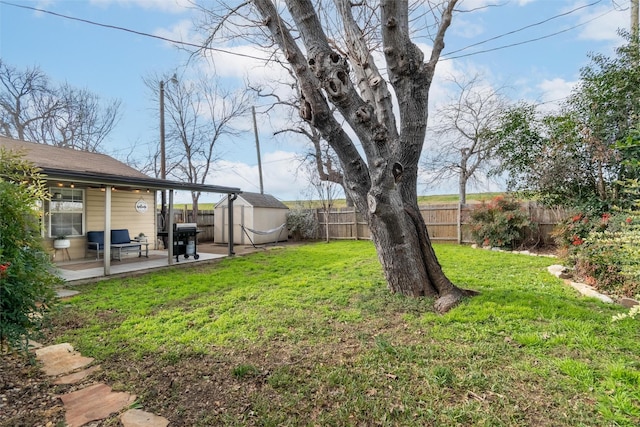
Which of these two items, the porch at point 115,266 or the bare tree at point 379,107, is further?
the porch at point 115,266

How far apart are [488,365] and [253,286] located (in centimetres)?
353

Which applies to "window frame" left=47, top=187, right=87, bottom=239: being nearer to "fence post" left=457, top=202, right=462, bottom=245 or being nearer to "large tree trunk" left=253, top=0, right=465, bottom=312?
"large tree trunk" left=253, top=0, right=465, bottom=312

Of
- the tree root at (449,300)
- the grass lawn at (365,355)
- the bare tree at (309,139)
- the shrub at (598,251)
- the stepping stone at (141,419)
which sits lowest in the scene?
the stepping stone at (141,419)

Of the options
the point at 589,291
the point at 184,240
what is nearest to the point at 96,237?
the point at 184,240

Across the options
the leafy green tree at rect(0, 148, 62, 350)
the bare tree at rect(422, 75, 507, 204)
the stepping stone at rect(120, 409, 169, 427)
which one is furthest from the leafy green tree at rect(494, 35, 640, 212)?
the leafy green tree at rect(0, 148, 62, 350)

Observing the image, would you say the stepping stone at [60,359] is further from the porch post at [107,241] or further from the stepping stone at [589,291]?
the stepping stone at [589,291]

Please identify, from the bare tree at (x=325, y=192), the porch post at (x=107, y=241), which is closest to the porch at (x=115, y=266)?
the porch post at (x=107, y=241)

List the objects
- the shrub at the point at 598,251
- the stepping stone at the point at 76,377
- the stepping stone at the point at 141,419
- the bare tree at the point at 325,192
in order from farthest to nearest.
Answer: the bare tree at the point at 325,192 < the shrub at the point at 598,251 < the stepping stone at the point at 76,377 < the stepping stone at the point at 141,419

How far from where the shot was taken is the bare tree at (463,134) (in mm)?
11781

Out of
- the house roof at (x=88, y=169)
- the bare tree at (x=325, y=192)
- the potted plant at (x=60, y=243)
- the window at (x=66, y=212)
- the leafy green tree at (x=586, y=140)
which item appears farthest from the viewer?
the bare tree at (x=325, y=192)

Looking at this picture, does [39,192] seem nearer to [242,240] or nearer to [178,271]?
[178,271]

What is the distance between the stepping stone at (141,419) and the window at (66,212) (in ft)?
24.6

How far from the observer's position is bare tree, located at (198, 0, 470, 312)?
307 centimetres

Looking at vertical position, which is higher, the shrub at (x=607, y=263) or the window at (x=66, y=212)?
the window at (x=66, y=212)
